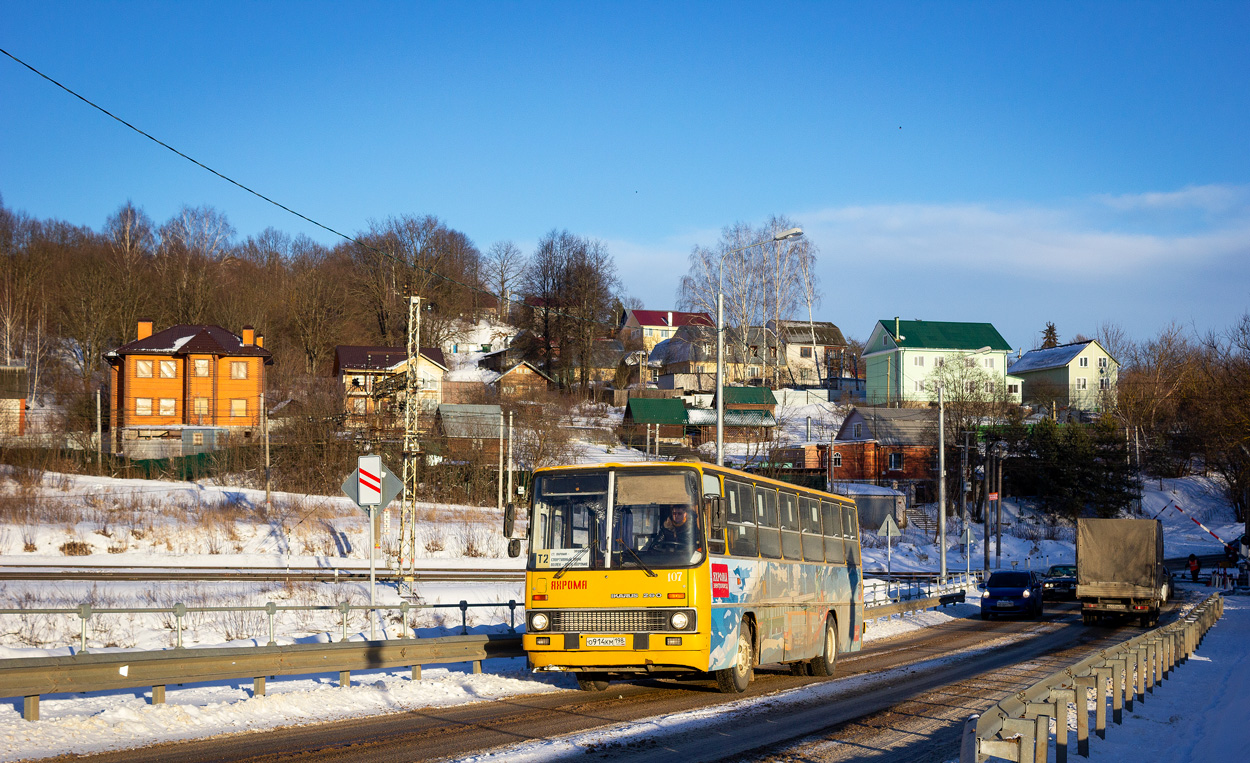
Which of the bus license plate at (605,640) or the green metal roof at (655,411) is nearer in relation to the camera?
the bus license plate at (605,640)

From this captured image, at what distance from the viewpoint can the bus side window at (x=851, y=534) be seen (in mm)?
20094

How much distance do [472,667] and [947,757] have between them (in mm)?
8535

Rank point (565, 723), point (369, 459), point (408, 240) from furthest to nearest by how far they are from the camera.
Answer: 1. point (408, 240)
2. point (369, 459)
3. point (565, 723)

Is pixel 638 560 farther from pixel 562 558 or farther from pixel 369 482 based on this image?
pixel 369 482

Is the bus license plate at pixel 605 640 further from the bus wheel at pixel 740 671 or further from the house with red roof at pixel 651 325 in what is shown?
the house with red roof at pixel 651 325

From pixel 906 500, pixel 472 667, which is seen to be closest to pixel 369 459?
pixel 472 667

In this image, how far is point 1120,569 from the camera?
1190 inches

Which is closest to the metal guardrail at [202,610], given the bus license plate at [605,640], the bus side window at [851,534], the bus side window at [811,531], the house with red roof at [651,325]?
the bus license plate at [605,640]

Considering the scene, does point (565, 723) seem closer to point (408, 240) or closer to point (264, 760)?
point (264, 760)

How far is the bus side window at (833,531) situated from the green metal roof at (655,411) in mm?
64332

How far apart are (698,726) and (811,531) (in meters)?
7.09

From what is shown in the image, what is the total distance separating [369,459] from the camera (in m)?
20.5

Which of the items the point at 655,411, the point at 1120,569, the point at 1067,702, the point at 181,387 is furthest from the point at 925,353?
the point at 1067,702

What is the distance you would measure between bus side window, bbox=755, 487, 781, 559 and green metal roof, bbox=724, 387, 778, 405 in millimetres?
72976
